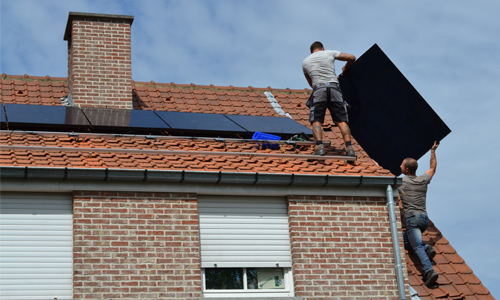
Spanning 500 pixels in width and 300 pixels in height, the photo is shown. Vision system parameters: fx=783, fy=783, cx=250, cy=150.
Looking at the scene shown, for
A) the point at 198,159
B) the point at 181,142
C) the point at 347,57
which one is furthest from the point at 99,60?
the point at 347,57

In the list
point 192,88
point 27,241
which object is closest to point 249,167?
point 27,241

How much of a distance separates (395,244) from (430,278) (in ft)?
2.86

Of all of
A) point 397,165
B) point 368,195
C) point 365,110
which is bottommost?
point 368,195

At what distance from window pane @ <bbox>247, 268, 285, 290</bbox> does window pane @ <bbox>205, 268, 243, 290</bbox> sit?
15 cm

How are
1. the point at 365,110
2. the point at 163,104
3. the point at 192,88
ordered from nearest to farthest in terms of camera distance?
the point at 365,110 → the point at 163,104 → the point at 192,88

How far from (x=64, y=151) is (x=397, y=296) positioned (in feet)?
17.8

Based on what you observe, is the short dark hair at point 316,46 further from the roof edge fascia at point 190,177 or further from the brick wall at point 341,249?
the brick wall at point 341,249

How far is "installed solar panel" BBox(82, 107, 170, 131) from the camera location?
13242mm

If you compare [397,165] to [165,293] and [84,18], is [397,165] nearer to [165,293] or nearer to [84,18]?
[165,293]

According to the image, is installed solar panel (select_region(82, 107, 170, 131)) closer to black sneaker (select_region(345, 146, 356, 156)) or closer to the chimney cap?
the chimney cap

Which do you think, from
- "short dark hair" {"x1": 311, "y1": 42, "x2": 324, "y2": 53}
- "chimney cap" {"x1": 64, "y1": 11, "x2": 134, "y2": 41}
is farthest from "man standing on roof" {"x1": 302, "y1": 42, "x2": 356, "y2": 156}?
"chimney cap" {"x1": 64, "y1": 11, "x2": 134, "y2": 41}

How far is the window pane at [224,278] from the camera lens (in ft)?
36.9

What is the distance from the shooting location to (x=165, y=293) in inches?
423

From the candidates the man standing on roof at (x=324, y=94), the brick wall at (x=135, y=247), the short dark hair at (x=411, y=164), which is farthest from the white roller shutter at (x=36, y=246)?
the short dark hair at (x=411, y=164)
